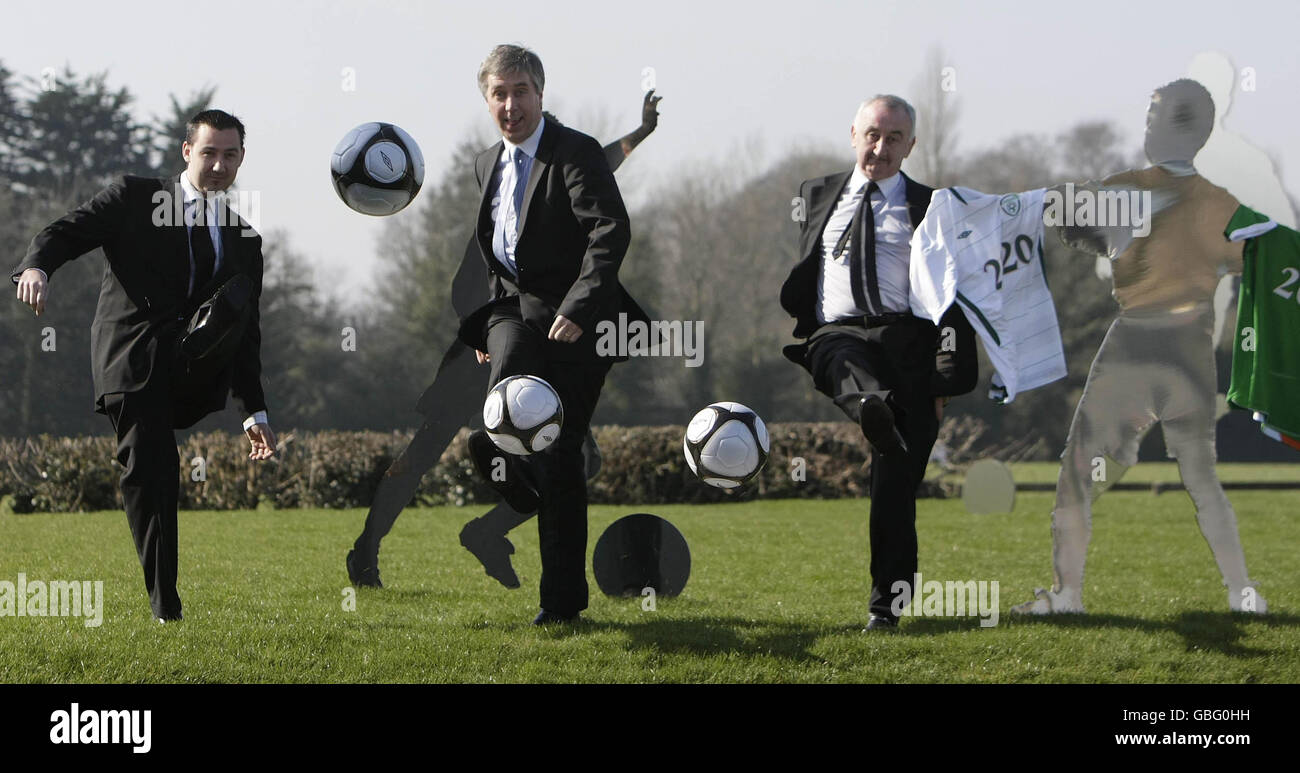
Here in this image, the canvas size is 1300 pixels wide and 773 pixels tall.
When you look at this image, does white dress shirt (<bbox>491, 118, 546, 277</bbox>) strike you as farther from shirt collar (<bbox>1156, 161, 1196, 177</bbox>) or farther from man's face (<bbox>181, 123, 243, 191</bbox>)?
shirt collar (<bbox>1156, 161, 1196, 177</bbox>)

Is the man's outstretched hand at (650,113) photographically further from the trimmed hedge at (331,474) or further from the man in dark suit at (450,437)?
the trimmed hedge at (331,474)

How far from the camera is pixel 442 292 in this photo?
35.2 m

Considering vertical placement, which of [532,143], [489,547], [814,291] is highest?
[532,143]

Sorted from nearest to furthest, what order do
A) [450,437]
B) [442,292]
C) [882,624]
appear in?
[882,624] → [450,437] → [442,292]

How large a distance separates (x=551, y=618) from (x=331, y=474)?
11296 millimetres

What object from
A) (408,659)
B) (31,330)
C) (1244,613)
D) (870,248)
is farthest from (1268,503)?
(31,330)

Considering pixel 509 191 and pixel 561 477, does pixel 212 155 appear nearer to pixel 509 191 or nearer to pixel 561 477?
pixel 509 191

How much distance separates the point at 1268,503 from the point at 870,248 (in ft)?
57.3

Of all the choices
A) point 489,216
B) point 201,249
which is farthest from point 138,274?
point 489,216

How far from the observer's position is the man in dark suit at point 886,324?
6.11m

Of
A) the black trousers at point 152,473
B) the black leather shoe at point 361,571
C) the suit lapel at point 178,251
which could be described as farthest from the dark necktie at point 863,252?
the black leather shoe at point 361,571

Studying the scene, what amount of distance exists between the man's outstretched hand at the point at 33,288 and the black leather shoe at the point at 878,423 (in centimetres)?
366
